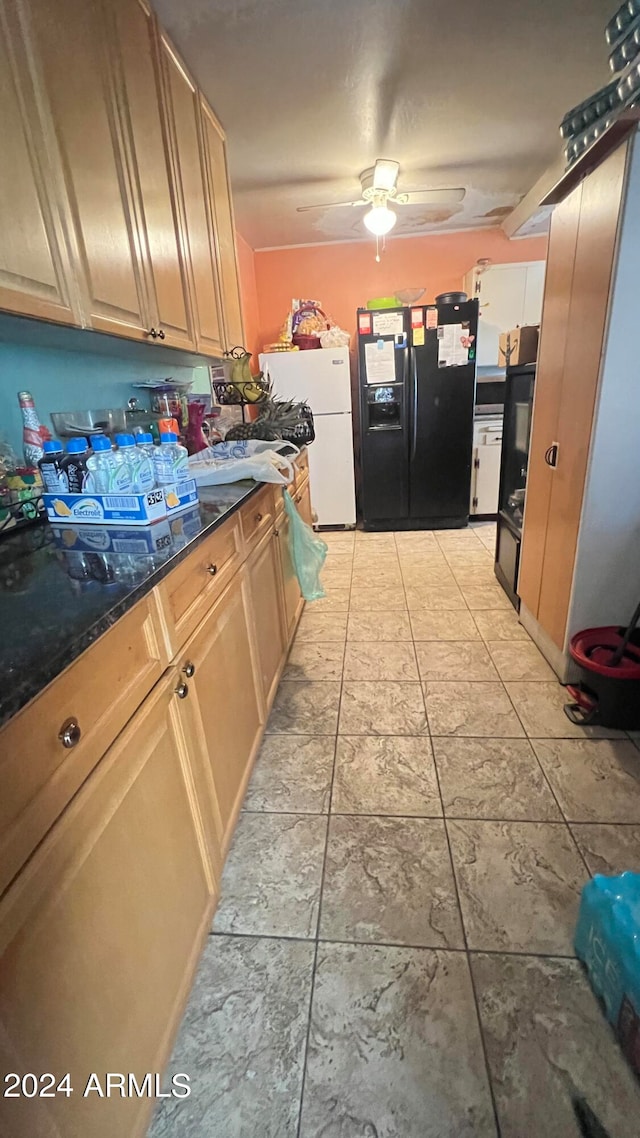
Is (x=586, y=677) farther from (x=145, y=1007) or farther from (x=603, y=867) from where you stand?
(x=145, y=1007)

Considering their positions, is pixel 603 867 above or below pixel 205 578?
below

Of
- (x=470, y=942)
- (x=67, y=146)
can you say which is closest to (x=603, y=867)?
(x=470, y=942)

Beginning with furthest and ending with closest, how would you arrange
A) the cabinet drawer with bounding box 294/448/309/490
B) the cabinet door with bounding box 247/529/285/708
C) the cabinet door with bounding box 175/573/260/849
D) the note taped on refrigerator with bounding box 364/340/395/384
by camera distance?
the note taped on refrigerator with bounding box 364/340/395/384 → the cabinet drawer with bounding box 294/448/309/490 → the cabinet door with bounding box 247/529/285/708 → the cabinet door with bounding box 175/573/260/849

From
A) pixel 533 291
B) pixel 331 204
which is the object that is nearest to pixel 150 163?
pixel 331 204

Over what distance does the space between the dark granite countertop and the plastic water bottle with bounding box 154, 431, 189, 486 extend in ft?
0.31

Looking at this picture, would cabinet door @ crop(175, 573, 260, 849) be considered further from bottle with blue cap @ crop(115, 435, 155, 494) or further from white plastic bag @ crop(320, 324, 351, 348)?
white plastic bag @ crop(320, 324, 351, 348)

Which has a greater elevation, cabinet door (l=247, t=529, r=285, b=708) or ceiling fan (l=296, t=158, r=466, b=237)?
ceiling fan (l=296, t=158, r=466, b=237)

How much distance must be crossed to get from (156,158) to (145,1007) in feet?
7.32

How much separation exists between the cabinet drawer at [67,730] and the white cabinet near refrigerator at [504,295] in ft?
12.6

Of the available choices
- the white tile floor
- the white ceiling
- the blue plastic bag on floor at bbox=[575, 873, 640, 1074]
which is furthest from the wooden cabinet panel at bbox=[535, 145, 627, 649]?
the blue plastic bag on floor at bbox=[575, 873, 640, 1074]

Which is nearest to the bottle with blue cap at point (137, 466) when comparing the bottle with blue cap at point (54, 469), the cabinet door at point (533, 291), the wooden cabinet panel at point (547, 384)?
the bottle with blue cap at point (54, 469)

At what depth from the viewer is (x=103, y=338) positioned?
141 centimetres

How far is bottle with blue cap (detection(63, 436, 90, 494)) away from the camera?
1.15m

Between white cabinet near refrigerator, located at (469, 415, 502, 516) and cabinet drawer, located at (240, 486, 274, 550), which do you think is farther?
white cabinet near refrigerator, located at (469, 415, 502, 516)
